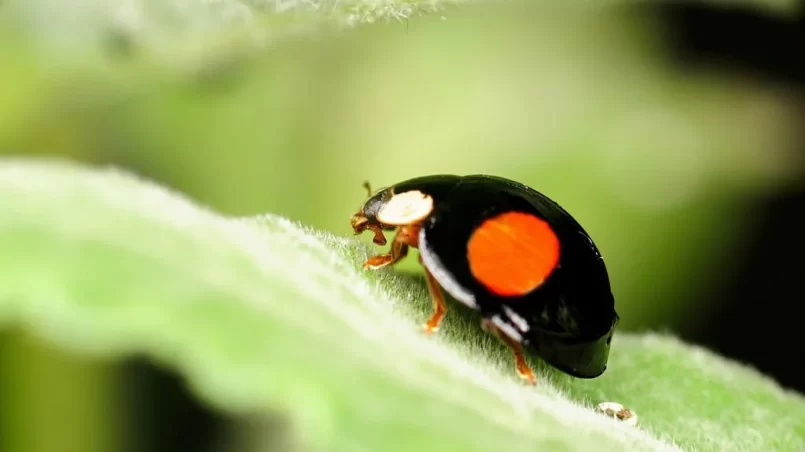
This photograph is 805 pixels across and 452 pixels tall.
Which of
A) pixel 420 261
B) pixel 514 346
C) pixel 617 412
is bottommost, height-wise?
pixel 617 412

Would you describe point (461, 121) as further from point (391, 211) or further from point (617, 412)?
point (617, 412)

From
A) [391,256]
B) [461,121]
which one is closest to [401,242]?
[391,256]

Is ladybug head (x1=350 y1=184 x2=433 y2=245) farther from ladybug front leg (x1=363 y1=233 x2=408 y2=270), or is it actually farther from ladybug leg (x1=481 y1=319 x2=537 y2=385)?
ladybug leg (x1=481 y1=319 x2=537 y2=385)

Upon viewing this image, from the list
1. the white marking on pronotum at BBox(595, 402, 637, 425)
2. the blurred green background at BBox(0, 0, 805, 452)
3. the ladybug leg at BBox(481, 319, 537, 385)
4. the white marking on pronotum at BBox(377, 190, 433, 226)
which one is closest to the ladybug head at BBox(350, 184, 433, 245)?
the white marking on pronotum at BBox(377, 190, 433, 226)

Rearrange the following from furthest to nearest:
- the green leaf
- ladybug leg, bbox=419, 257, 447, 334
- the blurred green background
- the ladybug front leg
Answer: the blurred green background
the ladybug front leg
ladybug leg, bbox=419, 257, 447, 334
the green leaf

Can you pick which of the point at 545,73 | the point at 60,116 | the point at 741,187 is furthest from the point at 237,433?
the point at 741,187

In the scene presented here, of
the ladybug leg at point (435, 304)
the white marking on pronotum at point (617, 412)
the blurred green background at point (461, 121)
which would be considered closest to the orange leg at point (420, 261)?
the ladybug leg at point (435, 304)
